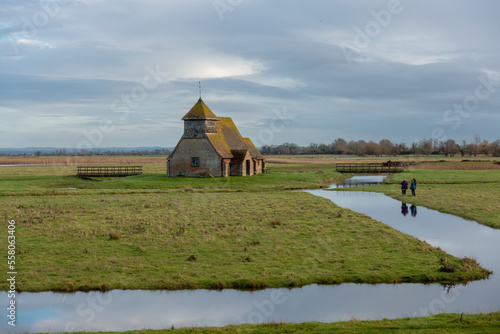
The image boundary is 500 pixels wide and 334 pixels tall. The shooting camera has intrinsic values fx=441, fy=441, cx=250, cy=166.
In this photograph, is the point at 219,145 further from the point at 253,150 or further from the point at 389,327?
the point at 389,327

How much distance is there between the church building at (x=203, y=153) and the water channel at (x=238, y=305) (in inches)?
1666

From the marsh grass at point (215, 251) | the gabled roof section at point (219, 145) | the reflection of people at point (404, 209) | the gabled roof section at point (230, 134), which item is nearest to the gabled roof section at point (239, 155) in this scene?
the gabled roof section at point (219, 145)

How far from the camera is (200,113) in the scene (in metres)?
56.7

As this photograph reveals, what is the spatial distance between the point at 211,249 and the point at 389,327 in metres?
9.19

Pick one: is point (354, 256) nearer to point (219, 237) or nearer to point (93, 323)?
point (219, 237)

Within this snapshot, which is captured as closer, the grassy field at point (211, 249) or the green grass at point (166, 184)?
Answer: the grassy field at point (211, 249)
